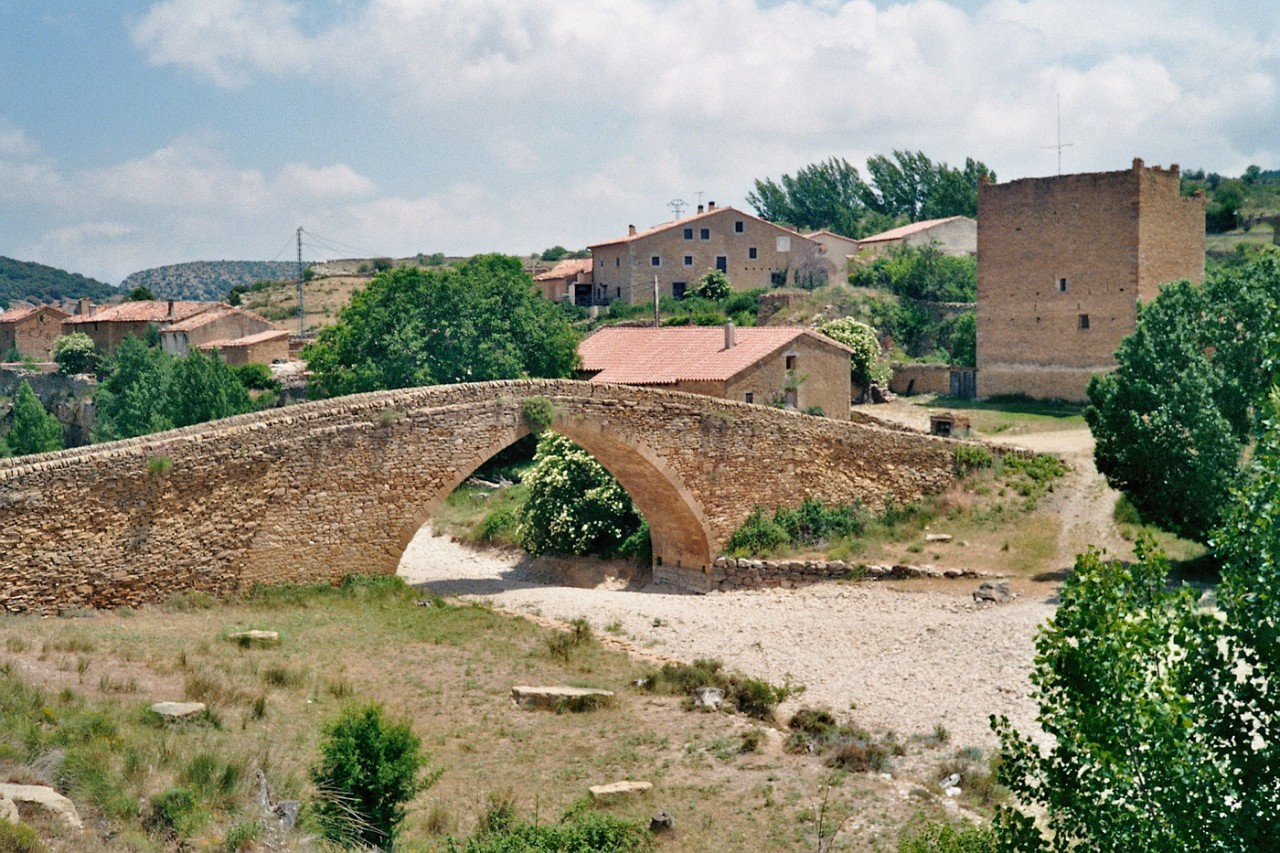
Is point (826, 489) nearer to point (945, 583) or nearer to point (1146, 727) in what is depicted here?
point (945, 583)

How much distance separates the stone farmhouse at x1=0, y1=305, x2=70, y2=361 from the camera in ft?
222

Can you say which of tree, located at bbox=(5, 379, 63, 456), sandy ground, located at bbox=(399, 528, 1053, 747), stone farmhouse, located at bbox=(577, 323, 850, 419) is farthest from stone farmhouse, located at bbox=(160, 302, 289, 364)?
sandy ground, located at bbox=(399, 528, 1053, 747)

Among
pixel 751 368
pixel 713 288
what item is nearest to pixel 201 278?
pixel 713 288

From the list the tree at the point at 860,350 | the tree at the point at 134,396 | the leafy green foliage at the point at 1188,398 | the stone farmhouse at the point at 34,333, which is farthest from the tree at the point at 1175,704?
the stone farmhouse at the point at 34,333

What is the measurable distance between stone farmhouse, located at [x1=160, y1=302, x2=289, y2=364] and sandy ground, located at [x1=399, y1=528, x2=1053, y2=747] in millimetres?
33586

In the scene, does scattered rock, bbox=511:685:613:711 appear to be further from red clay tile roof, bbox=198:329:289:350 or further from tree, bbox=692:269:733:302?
tree, bbox=692:269:733:302

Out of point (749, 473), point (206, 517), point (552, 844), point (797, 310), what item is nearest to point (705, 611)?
point (749, 473)

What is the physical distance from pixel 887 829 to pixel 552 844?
3.69 meters

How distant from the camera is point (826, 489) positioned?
26.6 meters

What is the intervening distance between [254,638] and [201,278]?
146733 mm

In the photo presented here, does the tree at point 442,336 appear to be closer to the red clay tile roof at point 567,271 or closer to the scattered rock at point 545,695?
the scattered rock at point 545,695

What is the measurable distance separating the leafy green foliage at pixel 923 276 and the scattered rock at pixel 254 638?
38.7 m

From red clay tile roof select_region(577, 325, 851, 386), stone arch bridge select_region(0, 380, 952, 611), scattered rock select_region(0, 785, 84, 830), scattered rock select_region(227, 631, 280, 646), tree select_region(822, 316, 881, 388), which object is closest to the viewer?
scattered rock select_region(0, 785, 84, 830)

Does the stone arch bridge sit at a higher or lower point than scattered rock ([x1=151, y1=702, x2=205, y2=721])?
→ higher
